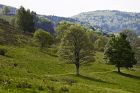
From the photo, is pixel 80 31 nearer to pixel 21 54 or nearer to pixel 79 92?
pixel 21 54

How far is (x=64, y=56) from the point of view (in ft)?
257

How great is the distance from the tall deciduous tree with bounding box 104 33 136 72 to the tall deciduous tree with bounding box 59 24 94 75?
1534 cm

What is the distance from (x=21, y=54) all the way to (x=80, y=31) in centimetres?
2709

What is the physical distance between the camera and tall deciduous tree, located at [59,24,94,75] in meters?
77.9

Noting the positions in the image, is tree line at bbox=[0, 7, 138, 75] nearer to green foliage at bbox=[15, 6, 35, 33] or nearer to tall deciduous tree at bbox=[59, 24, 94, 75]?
tall deciduous tree at bbox=[59, 24, 94, 75]

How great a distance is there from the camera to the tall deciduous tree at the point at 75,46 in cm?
7794

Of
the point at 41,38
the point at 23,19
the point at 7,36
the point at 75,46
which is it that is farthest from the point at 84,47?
the point at 23,19

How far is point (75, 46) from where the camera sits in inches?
3078

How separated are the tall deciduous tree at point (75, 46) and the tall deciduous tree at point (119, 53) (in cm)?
1534

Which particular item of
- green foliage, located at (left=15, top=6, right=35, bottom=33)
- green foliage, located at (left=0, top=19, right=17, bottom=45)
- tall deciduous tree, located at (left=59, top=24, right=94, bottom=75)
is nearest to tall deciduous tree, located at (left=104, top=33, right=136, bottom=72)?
tall deciduous tree, located at (left=59, top=24, right=94, bottom=75)

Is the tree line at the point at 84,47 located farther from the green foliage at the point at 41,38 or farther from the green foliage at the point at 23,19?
the green foliage at the point at 23,19

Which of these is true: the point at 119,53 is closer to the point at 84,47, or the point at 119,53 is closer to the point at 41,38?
the point at 84,47

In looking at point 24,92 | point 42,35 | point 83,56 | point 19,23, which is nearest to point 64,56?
point 83,56

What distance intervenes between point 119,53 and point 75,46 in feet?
63.5
